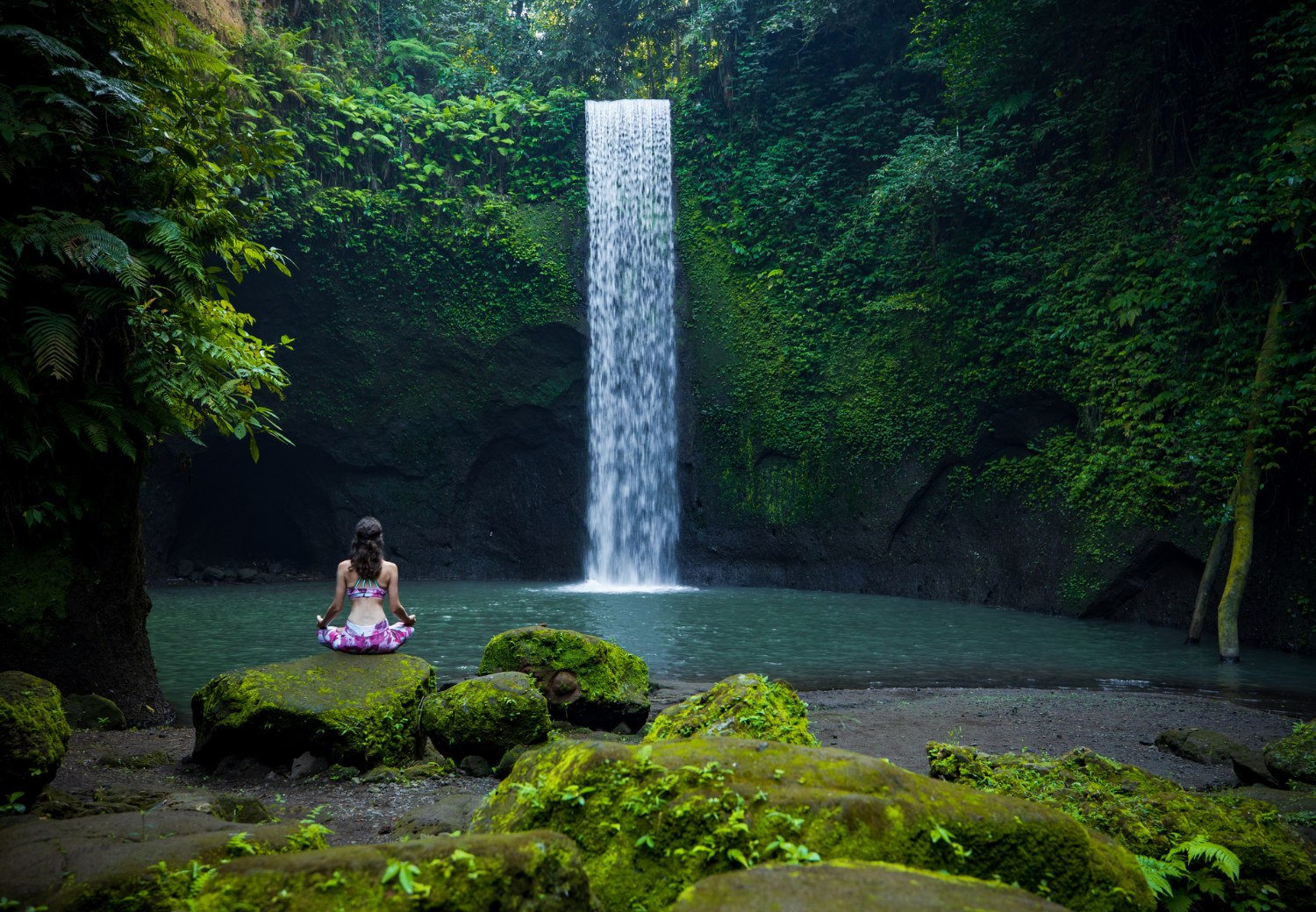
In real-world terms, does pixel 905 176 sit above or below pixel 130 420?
above

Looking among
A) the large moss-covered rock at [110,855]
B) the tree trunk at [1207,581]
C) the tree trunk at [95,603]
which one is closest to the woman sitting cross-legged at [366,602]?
the tree trunk at [95,603]

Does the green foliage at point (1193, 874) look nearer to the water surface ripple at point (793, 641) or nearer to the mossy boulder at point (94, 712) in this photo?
the water surface ripple at point (793, 641)

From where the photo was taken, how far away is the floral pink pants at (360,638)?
19.2ft

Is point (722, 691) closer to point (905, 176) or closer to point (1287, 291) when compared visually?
point (1287, 291)

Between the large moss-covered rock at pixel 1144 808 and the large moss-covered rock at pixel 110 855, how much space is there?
3.02 meters

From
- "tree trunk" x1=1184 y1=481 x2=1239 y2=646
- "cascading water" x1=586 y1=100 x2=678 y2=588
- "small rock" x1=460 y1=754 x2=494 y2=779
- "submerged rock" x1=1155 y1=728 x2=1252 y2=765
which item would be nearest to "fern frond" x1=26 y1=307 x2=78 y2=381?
"small rock" x1=460 y1=754 x2=494 y2=779

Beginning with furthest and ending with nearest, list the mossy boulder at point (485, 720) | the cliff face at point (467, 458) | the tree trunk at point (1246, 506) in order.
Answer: the cliff face at point (467, 458) < the tree trunk at point (1246, 506) < the mossy boulder at point (485, 720)

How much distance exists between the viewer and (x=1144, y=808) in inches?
140

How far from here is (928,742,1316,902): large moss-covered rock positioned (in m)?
3.18

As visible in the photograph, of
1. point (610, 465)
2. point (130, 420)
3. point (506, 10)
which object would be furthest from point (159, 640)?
point (506, 10)

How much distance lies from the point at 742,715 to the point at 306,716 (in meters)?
2.48

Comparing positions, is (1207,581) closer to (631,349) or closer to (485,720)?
(485,720)

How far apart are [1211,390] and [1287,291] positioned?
152cm

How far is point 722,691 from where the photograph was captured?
450 cm
